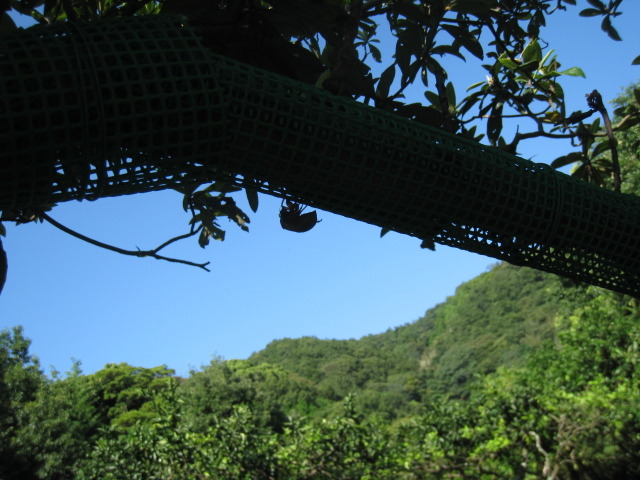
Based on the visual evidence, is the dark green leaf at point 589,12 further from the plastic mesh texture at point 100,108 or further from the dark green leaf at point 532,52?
the plastic mesh texture at point 100,108

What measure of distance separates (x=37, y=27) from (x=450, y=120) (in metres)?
0.77

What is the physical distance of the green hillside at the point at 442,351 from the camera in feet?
A: 115

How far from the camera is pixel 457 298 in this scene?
55625 millimetres

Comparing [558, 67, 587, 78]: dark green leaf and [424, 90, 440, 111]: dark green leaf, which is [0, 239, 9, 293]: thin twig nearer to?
[424, 90, 440, 111]: dark green leaf

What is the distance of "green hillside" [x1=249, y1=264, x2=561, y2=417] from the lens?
3491 cm

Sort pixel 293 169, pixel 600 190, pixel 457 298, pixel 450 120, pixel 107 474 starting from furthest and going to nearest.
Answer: pixel 457 298 → pixel 107 474 → pixel 450 120 → pixel 600 190 → pixel 293 169

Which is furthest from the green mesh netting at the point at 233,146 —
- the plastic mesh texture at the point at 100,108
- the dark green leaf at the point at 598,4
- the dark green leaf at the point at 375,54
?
the dark green leaf at the point at 375,54

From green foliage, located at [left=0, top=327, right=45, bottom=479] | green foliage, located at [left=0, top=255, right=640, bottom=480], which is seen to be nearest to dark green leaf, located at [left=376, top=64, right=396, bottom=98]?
green foliage, located at [left=0, top=255, right=640, bottom=480]

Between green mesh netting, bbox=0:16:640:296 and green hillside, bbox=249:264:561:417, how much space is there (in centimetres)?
3030

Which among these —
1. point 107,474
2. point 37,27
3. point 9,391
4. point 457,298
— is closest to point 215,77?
point 37,27

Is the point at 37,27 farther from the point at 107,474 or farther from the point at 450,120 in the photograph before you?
the point at 107,474

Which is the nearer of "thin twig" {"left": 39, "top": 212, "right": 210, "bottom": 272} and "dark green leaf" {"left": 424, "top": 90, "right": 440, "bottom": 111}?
"thin twig" {"left": 39, "top": 212, "right": 210, "bottom": 272}

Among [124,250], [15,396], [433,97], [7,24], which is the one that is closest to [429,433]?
[433,97]

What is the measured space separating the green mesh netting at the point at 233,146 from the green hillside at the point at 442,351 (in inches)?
1193
